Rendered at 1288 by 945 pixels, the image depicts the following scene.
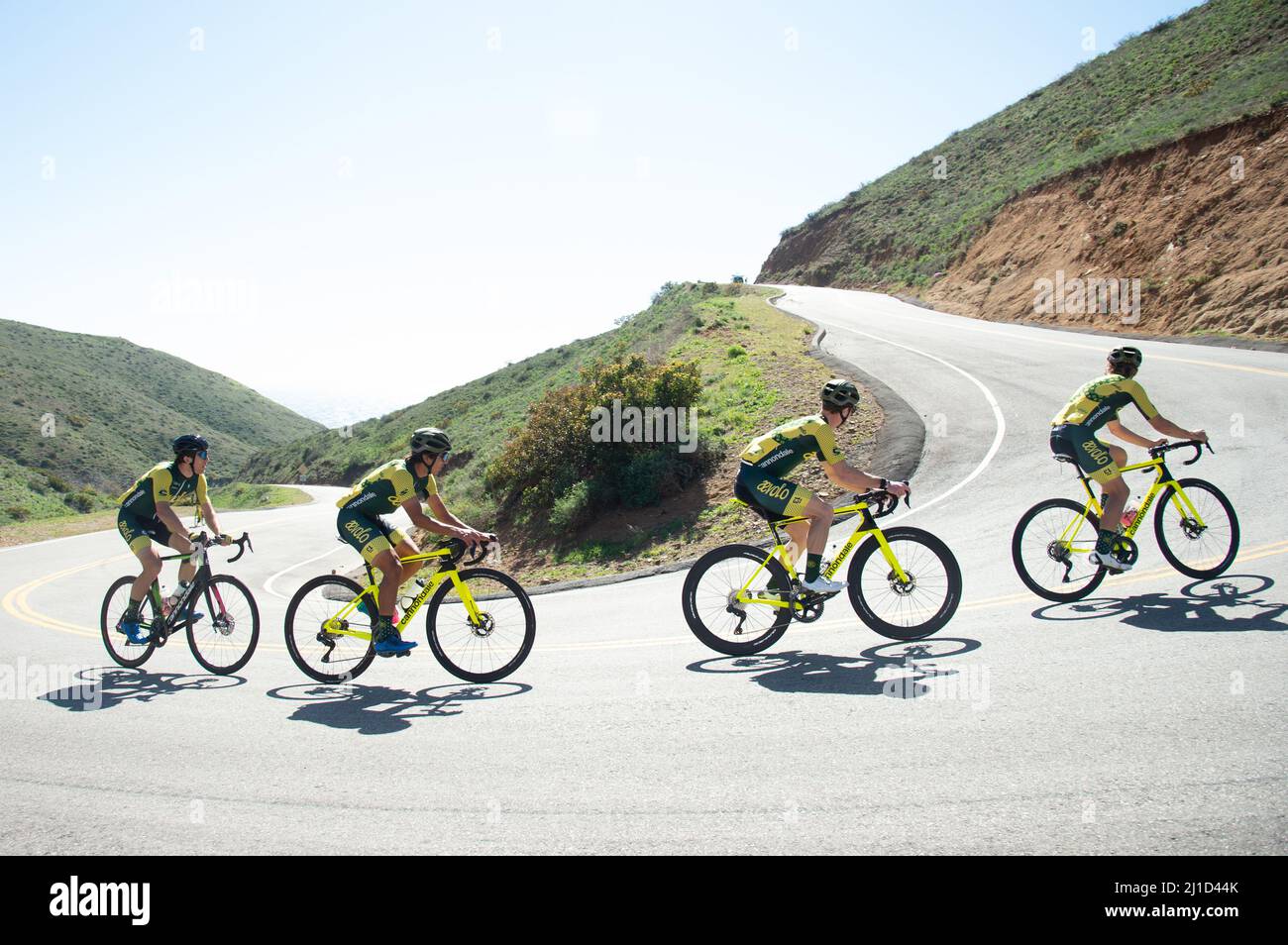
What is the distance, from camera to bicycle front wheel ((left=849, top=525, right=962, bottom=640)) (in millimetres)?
6480

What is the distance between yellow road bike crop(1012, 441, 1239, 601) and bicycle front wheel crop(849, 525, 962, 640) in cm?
127

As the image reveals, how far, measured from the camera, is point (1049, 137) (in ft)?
163

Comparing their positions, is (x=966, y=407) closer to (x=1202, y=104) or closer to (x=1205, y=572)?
(x=1205, y=572)

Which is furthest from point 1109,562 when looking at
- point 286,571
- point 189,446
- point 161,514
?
point 286,571

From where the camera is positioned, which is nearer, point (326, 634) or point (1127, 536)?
point (326, 634)

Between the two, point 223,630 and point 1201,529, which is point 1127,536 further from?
point 223,630

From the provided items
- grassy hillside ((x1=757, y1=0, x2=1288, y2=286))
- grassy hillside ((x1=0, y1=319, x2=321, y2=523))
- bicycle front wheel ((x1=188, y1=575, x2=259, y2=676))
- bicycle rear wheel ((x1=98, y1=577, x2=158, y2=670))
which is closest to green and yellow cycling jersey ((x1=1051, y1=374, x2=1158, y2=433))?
bicycle front wheel ((x1=188, y1=575, x2=259, y2=676))

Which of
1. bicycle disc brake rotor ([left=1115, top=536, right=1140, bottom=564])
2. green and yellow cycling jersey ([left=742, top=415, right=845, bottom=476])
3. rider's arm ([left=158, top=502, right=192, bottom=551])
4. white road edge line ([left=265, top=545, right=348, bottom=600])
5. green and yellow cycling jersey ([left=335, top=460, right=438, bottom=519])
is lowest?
white road edge line ([left=265, top=545, right=348, bottom=600])

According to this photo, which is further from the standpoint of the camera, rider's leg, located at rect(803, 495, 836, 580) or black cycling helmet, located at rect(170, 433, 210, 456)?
black cycling helmet, located at rect(170, 433, 210, 456)

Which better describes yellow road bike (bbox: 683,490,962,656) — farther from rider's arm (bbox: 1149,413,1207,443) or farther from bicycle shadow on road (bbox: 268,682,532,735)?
rider's arm (bbox: 1149,413,1207,443)

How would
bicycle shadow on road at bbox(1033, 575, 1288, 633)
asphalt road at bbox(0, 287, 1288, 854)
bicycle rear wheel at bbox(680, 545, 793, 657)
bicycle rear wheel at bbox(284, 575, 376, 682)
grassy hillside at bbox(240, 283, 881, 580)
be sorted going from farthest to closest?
grassy hillside at bbox(240, 283, 881, 580) < bicycle rear wheel at bbox(284, 575, 376, 682) < bicycle rear wheel at bbox(680, 545, 793, 657) < bicycle shadow on road at bbox(1033, 575, 1288, 633) < asphalt road at bbox(0, 287, 1288, 854)

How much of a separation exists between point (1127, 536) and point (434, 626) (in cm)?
623

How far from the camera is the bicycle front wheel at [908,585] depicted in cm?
648

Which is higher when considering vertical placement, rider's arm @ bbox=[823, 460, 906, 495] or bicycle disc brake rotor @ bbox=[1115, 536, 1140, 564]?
rider's arm @ bbox=[823, 460, 906, 495]
